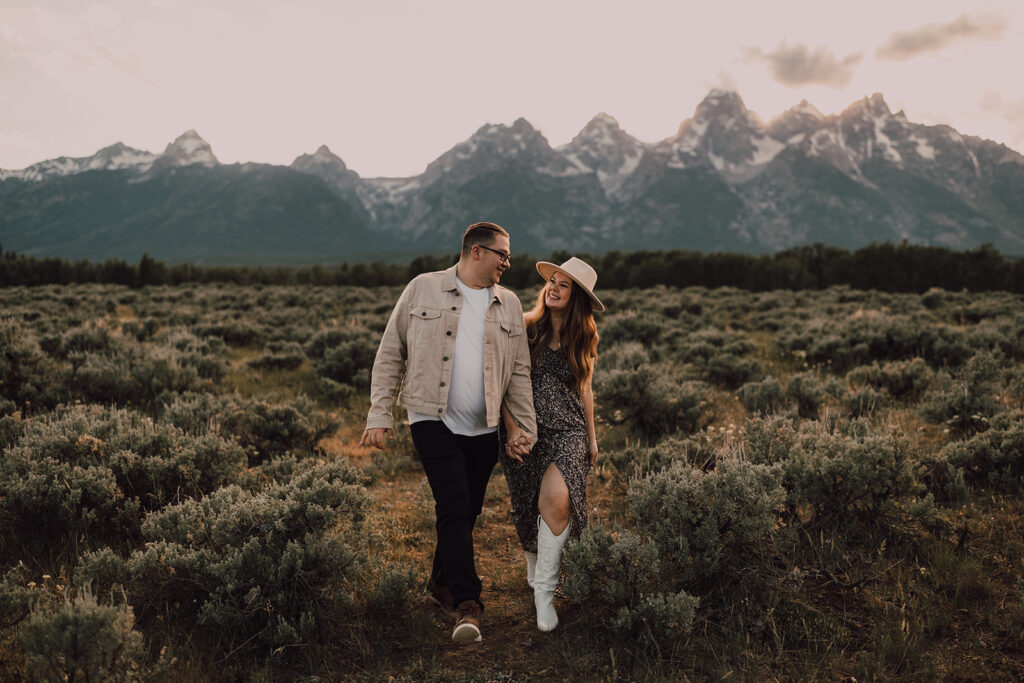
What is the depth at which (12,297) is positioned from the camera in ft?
72.6

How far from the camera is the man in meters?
3.26

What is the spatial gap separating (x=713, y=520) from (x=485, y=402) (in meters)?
1.61

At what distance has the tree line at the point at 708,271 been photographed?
4194 cm

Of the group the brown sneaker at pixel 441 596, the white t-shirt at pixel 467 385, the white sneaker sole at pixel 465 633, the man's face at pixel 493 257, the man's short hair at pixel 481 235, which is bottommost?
Result: the brown sneaker at pixel 441 596

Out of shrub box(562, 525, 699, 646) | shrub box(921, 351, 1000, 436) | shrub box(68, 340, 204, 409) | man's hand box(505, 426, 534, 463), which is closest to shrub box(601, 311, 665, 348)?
shrub box(921, 351, 1000, 436)

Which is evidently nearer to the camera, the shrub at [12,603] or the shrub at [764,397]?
the shrub at [12,603]

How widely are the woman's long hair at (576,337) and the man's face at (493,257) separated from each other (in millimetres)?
383

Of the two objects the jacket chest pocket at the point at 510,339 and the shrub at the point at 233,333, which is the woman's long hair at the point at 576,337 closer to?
the jacket chest pocket at the point at 510,339

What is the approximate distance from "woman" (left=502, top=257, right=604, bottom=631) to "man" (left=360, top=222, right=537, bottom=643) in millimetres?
206

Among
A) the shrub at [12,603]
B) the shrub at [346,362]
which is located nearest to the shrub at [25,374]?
the shrub at [346,362]

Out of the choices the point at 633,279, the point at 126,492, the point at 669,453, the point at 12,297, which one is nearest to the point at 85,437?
the point at 126,492

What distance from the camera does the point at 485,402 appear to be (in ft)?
11.0

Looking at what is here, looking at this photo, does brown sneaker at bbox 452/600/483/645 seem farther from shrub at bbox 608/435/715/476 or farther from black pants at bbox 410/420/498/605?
shrub at bbox 608/435/715/476

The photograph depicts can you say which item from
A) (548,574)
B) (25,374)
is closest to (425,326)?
(548,574)
